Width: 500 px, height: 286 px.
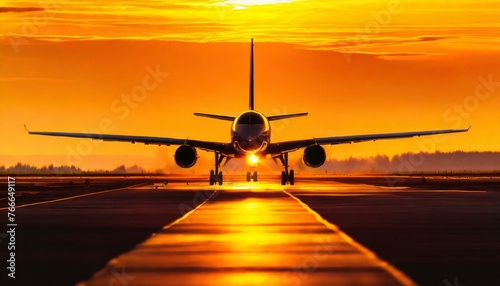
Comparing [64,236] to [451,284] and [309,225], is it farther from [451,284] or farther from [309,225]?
[451,284]

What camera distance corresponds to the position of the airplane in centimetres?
7538

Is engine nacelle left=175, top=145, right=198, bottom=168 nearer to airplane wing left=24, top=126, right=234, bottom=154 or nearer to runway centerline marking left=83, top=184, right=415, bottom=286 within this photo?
airplane wing left=24, top=126, right=234, bottom=154

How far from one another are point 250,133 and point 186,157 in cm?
468

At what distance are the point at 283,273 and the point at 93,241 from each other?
7756 millimetres

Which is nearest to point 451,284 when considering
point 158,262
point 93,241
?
point 158,262

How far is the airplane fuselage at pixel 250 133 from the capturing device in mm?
74812

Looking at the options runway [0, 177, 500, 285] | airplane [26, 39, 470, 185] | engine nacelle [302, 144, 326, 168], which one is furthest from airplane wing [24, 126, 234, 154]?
runway [0, 177, 500, 285]

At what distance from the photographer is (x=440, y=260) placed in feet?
68.6

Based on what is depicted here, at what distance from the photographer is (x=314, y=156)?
77.3 meters

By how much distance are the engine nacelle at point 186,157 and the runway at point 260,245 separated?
112 ft

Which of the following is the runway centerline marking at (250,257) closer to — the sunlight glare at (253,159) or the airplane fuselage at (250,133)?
the airplane fuselage at (250,133)

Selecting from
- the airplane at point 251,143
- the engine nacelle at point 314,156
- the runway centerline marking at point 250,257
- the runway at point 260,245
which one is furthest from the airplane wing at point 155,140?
the runway centerline marking at point 250,257

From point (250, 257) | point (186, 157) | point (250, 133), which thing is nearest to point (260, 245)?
point (250, 257)

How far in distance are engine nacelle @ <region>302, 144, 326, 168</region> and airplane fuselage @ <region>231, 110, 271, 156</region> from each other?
2591 millimetres
